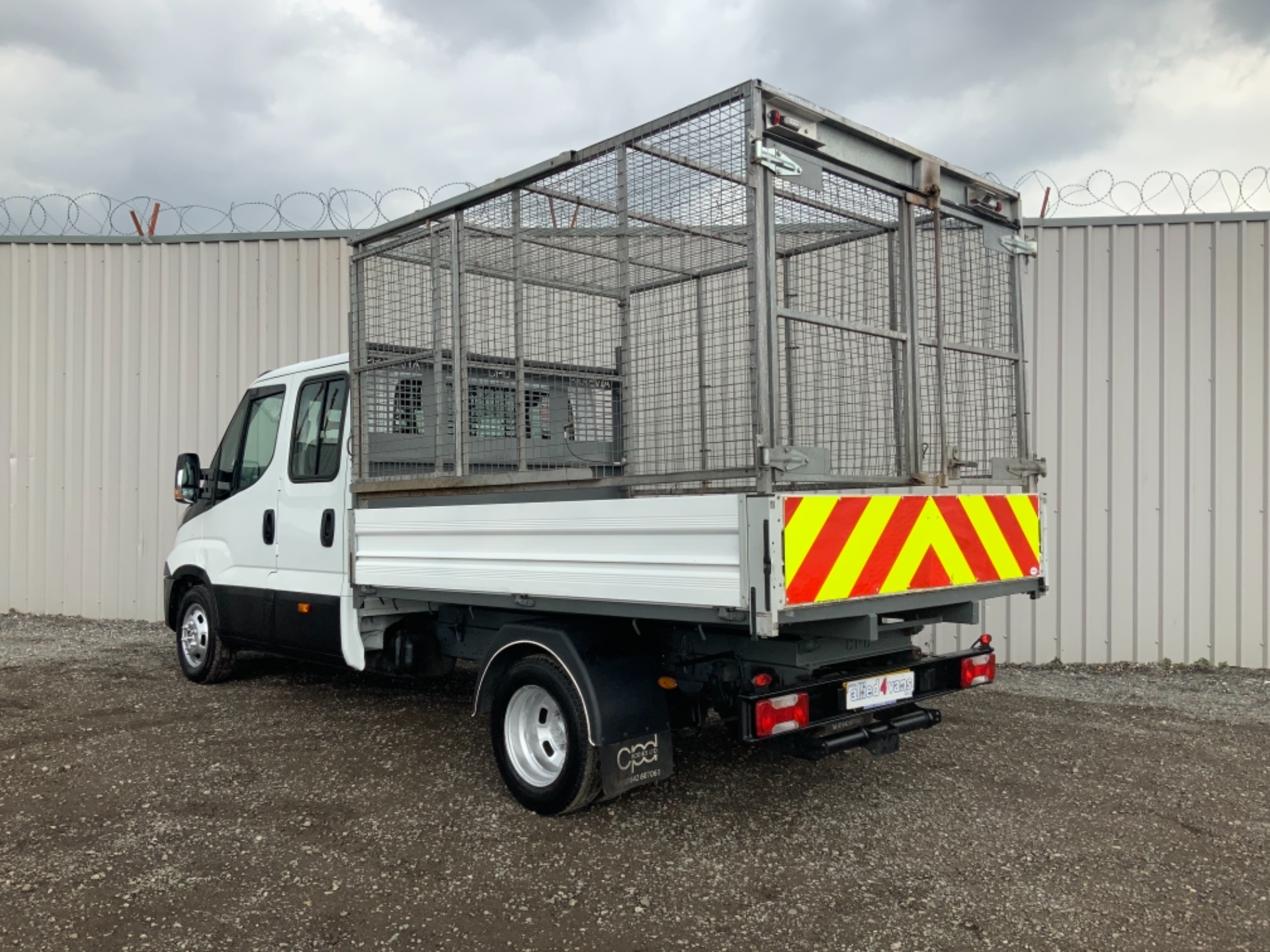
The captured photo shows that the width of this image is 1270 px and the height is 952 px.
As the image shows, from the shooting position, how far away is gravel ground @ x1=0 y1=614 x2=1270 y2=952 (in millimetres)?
3150

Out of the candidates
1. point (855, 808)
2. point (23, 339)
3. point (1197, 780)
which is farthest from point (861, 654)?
point (23, 339)

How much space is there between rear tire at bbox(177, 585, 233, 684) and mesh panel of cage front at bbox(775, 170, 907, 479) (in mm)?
4027

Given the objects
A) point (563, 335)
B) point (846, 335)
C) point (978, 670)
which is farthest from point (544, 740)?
point (846, 335)

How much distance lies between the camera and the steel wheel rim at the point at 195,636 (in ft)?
21.5

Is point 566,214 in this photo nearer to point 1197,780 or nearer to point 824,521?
point 824,521

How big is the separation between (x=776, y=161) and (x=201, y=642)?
521 cm

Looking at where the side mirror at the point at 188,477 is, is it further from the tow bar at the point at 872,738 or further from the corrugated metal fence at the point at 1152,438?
the corrugated metal fence at the point at 1152,438

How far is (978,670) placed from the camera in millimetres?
4391

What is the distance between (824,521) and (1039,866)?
1558 millimetres

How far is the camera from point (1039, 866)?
11.9 feet

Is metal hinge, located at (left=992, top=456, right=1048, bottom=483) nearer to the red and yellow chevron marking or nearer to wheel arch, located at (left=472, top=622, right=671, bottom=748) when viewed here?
the red and yellow chevron marking

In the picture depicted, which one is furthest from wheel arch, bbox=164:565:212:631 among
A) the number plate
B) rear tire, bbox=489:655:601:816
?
the number plate

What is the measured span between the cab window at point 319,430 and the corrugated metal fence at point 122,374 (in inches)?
147

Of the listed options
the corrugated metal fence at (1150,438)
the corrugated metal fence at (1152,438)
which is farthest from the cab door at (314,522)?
the corrugated metal fence at (1152,438)
